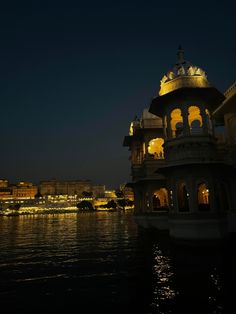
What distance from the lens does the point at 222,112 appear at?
20.3 m

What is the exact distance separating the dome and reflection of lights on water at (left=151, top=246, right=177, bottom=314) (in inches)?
431

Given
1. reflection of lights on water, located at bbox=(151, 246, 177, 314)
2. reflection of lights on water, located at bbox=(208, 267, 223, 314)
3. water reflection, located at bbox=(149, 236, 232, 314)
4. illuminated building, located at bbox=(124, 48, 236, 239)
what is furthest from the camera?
illuminated building, located at bbox=(124, 48, 236, 239)

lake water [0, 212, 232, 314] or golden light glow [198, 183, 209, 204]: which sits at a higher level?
golden light glow [198, 183, 209, 204]

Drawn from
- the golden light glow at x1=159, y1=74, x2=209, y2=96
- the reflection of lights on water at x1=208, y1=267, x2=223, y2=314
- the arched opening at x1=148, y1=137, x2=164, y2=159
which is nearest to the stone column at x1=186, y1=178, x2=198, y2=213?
the reflection of lights on water at x1=208, y1=267, x2=223, y2=314

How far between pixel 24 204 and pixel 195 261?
545 ft

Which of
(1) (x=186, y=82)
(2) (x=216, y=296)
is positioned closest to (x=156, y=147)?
(1) (x=186, y=82)

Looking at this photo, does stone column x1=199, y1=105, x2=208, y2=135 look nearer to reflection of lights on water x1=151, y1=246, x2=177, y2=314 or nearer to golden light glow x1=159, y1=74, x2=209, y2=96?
golden light glow x1=159, y1=74, x2=209, y2=96

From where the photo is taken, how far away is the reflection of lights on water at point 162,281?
840cm

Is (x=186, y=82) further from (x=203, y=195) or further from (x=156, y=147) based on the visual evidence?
(x=203, y=195)

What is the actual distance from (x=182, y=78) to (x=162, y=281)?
13121 mm

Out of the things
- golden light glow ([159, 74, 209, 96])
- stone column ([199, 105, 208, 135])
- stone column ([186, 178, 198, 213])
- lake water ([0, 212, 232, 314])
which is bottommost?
lake water ([0, 212, 232, 314])

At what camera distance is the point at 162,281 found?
10.1 meters

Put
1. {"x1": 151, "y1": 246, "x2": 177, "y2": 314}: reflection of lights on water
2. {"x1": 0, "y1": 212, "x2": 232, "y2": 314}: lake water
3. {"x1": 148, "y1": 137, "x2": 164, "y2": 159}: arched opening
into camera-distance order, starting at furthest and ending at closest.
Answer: {"x1": 148, "y1": 137, "x2": 164, "y2": 159}: arched opening
{"x1": 151, "y1": 246, "x2": 177, "y2": 314}: reflection of lights on water
{"x1": 0, "y1": 212, "x2": 232, "y2": 314}: lake water

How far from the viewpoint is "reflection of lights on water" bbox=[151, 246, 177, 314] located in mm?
8400
